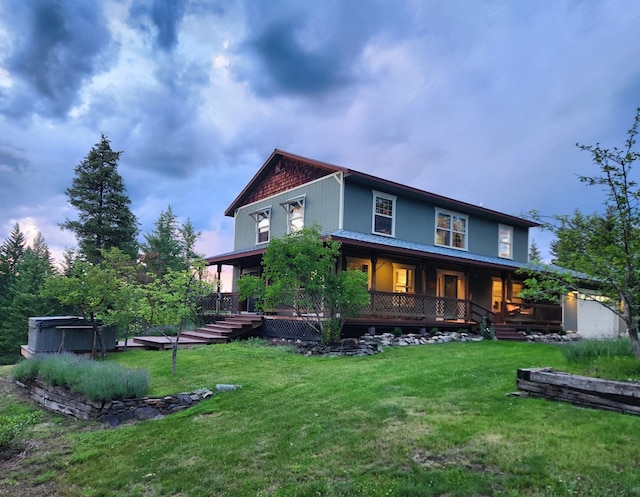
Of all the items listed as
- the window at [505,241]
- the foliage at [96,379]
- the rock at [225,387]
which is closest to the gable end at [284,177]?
the window at [505,241]

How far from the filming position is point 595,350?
6.39 meters

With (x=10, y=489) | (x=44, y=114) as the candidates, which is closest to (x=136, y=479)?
(x=10, y=489)

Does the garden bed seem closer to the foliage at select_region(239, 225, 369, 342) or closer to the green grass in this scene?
the foliage at select_region(239, 225, 369, 342)

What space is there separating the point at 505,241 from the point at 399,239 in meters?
7.31

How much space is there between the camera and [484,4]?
13.4 m

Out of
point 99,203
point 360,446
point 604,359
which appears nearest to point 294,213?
point 604,359

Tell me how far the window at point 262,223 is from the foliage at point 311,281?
308 inches

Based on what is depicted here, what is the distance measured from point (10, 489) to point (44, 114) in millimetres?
16159

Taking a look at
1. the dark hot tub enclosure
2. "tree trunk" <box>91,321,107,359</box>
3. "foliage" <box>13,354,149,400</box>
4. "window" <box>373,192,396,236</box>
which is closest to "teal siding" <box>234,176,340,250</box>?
"window" <box>373,192,396,236</box>

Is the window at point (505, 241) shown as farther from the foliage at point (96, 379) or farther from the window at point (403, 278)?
the foliage at point (96, 379)

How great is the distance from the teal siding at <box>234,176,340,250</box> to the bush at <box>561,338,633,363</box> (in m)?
9.18

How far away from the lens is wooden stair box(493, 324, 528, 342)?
15.6 meters

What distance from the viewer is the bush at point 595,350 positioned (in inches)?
247

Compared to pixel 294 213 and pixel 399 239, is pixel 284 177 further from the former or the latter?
pixel 399 239
